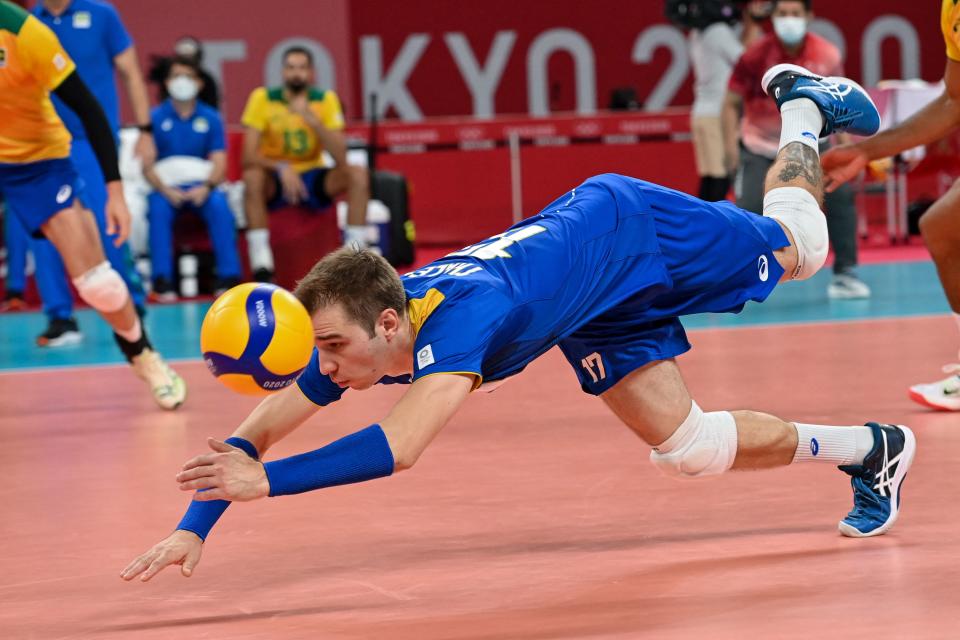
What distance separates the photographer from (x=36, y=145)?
691 centimetres

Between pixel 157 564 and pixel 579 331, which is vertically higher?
pixel 579 331

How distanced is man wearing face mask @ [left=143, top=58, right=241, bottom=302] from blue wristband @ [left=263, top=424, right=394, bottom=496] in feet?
29.6

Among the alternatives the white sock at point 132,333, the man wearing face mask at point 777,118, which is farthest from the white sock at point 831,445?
the man wearing face mask at point 777,118

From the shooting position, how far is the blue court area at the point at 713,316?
922 centimetres

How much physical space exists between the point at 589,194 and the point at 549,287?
1.64 ft

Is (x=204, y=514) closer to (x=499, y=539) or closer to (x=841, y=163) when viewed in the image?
(x=499, y=539)

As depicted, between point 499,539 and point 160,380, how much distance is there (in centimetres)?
310

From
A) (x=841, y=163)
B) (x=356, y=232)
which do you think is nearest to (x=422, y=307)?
(x=841, y=163)

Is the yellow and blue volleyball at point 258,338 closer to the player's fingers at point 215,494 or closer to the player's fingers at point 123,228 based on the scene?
the player's fingers at point 215,494

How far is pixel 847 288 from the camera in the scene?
10500mm

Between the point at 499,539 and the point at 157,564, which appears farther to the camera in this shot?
the point at 499,539

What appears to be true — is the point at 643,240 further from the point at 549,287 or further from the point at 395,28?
the point at 395,28

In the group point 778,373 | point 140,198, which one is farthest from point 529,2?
point 778,373

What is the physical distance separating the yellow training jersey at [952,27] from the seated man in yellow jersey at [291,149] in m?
6.76
